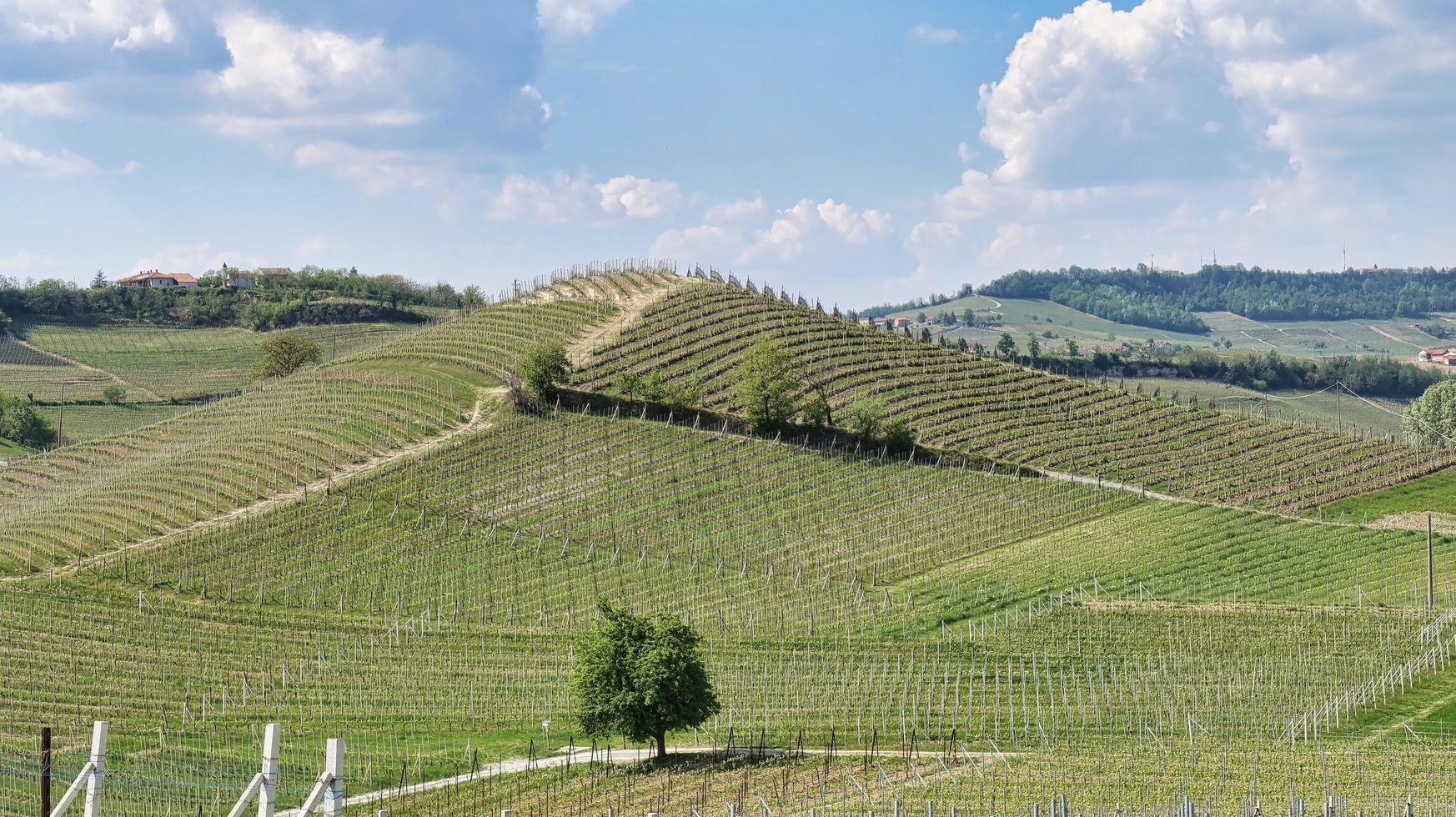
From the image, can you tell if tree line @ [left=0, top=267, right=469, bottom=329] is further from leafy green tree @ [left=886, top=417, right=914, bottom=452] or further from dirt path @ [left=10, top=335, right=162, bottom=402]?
leafy green tree @ [left=886, top=417, right=914, bottom=452]

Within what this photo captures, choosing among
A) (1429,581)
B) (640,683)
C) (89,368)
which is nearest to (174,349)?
(89,368)

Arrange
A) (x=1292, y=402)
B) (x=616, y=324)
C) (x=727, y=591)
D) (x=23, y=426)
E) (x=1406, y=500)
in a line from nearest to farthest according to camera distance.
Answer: (x=727, y=591), (x=1406, y=500), (x=616, y=324), (x=23, y=426), (x=1292, y=402)

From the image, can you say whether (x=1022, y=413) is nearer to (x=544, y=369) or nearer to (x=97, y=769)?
(x=544, y=369)

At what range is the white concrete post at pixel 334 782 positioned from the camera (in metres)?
19.2

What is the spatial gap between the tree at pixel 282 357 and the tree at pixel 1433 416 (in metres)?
88.6

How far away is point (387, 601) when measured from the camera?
216 feet

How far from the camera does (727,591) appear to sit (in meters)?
67.7

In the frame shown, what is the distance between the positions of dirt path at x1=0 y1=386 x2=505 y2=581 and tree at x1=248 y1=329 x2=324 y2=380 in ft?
112

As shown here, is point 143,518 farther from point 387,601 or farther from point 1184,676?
point 1184,676

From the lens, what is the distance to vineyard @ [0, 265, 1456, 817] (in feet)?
135

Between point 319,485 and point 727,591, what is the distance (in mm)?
25212

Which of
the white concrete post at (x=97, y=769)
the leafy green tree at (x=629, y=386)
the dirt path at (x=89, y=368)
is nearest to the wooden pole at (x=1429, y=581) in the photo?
the leafy green tree at (x=629, y=386)

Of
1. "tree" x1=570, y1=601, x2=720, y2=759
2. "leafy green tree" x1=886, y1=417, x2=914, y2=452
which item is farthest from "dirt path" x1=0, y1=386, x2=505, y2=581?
"tree" x1=570, y1=601, x2=720, y2=759

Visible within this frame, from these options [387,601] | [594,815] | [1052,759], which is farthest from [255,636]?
[1052,759]
